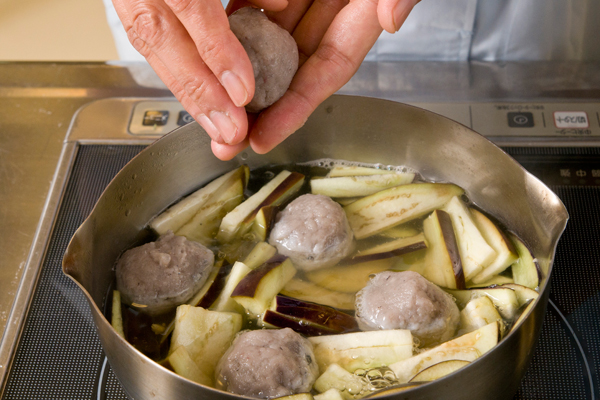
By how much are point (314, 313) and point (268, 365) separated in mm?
168

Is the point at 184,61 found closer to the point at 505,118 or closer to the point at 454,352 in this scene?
A: the point at 454,352

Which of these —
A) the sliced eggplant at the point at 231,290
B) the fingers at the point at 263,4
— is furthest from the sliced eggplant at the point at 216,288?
the fingers at the point at 263,4

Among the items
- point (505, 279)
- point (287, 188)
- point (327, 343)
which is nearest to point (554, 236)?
point (505, 279)

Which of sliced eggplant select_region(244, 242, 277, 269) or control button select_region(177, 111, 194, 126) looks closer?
sliced eggplant select_region(244, 242, 277, 269)

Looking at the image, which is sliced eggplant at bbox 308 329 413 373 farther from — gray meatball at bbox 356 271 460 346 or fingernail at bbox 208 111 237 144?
fingernail at bbox 208 111 237 144

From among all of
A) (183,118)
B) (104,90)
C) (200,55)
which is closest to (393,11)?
(200,55)

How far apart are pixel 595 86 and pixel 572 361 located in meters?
0.93

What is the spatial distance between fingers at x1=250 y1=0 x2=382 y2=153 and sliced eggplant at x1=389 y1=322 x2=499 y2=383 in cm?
49

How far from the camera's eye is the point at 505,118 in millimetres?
1525

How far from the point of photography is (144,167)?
1.18 m

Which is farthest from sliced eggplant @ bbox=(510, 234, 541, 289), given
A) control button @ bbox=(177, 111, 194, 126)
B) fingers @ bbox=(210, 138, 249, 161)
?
control button @ bbox=(177, 111, 194, 126)

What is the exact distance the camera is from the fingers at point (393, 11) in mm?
933

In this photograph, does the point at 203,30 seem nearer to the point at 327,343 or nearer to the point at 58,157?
the point at 327,343

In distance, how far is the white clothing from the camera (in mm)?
1625
